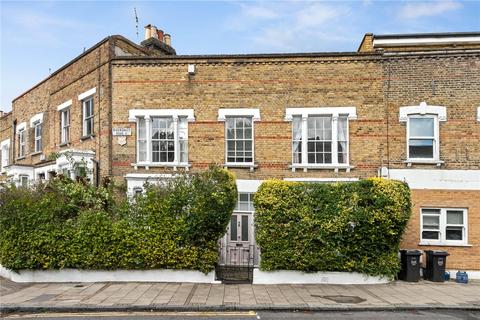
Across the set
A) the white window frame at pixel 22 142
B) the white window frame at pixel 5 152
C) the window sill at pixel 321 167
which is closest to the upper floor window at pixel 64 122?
the white window frame at pixel 22 142

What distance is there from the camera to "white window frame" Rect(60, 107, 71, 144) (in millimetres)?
18188

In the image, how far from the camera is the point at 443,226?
1408 centimetres

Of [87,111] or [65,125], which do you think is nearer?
[87,111]

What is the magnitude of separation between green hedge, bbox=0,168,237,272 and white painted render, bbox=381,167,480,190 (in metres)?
6.37

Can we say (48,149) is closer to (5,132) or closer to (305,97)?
(5,132)

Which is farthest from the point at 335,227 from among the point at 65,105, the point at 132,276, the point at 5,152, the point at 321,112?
the point at 5,152

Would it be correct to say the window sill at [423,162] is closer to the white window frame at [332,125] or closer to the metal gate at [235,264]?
the white window frame at [332,125]

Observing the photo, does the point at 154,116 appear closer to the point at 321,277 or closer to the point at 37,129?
the point at 321,277

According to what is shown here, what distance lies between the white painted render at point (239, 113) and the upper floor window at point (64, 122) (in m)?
7.67

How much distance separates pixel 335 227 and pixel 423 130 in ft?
18.3

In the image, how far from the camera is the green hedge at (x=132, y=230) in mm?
11732

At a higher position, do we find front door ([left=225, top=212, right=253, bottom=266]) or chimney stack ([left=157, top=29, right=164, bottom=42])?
chimney stack ([left=157, top=29, right=164, bottom=42])

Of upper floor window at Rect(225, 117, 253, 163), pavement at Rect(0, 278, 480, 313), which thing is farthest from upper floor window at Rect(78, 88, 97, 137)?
pavement at Rect(0, 278, 480, 313)

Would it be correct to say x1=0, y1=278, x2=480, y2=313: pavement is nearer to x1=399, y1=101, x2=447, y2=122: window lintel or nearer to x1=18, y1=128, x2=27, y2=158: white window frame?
x1=399, y1=101, x2=447, y2=122: window lintel
